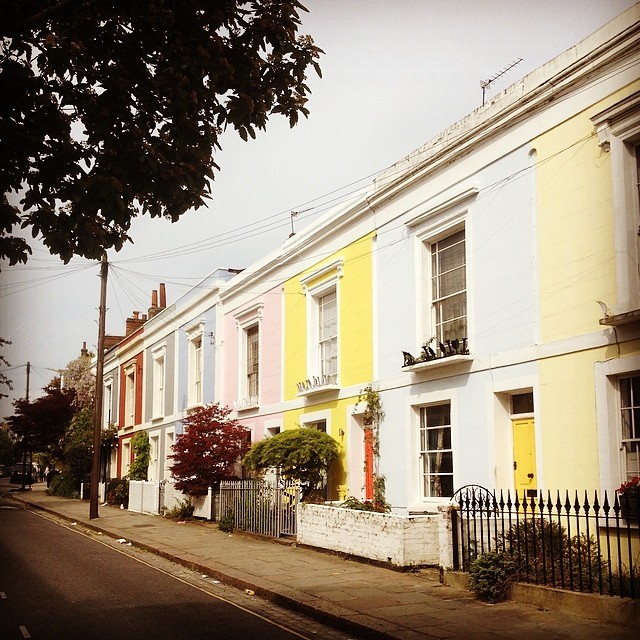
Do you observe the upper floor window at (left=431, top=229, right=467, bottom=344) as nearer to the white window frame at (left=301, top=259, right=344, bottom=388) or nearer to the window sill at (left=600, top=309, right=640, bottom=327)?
the white window frame at (left=301, top=259, right=344, bottom=388)

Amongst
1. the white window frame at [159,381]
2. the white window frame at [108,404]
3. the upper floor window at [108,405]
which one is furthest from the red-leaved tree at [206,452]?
the upper floor window at [108,405]

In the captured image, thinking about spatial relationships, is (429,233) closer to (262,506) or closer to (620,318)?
(620,318)

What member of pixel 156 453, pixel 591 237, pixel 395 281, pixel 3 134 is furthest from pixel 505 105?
pixel 156 453

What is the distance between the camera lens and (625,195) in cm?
1095

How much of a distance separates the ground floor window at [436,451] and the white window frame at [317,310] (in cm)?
356

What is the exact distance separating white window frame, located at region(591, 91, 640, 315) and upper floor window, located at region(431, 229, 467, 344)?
13.0ft

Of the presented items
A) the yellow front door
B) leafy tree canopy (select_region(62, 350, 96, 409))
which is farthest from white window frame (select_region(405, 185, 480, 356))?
leafy tree canopy (select_region(62, 350, 96, 409))

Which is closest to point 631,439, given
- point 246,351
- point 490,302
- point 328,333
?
point 490,302

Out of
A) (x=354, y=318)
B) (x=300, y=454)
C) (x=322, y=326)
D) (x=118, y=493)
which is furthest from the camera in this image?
(x=118, y=493)

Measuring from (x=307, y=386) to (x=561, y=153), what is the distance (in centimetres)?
928

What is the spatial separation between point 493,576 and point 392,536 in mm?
2793

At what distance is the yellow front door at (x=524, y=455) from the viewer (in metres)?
12.8

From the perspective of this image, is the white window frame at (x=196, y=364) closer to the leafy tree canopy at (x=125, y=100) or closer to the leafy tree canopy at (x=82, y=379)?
the leafy tree canopy at (x=125, y=100)

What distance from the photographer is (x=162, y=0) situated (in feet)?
24.6
